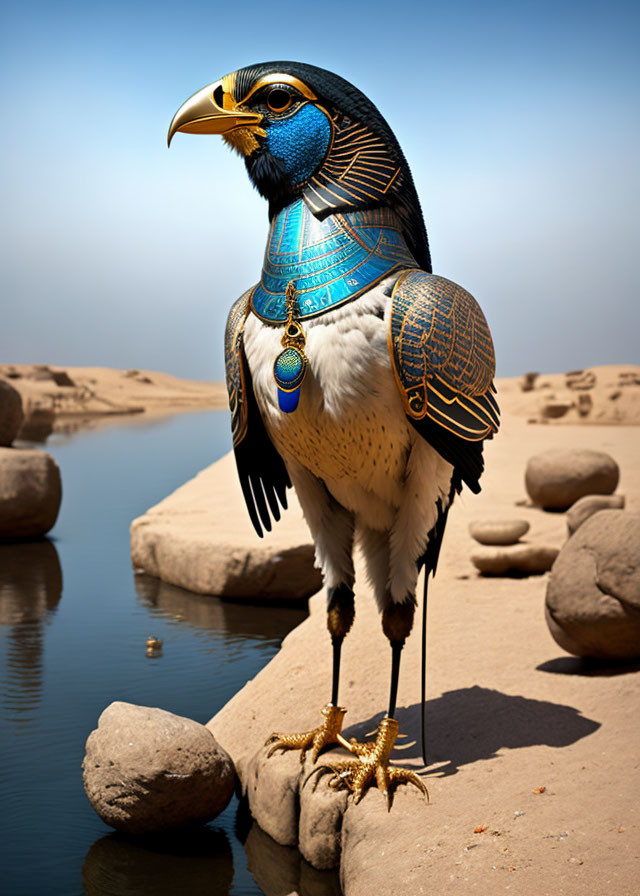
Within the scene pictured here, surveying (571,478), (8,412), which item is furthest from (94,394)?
(571,478)

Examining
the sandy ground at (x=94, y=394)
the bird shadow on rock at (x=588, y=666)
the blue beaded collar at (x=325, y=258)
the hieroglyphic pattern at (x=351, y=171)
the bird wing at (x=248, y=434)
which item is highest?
the hieroglyphic pattern at (x=351, y=171)

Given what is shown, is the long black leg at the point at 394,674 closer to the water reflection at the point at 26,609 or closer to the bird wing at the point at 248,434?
the bird wing at the point at 248,434

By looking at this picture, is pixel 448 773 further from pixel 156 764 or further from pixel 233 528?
pixel 233 528

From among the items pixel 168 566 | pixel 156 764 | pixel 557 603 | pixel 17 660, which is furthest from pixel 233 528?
pixel 156 764

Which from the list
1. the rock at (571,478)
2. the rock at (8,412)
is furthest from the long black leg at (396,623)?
the rock at (8,412)

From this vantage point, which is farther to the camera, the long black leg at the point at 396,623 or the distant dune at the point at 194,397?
the distant dune at the point at 194,397

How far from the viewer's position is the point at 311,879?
3.72 metres

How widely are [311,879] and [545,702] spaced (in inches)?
59.3

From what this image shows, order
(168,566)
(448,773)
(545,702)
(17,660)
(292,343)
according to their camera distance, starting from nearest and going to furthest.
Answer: (292,343), (448,773), (545,702), (17,660), (168,566)

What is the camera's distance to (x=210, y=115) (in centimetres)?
355

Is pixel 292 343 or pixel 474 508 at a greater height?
pixel 292 343

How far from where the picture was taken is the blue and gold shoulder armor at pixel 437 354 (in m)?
3.36

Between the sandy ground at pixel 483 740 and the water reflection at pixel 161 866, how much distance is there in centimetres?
51

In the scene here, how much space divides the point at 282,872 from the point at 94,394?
2798 centimetres
